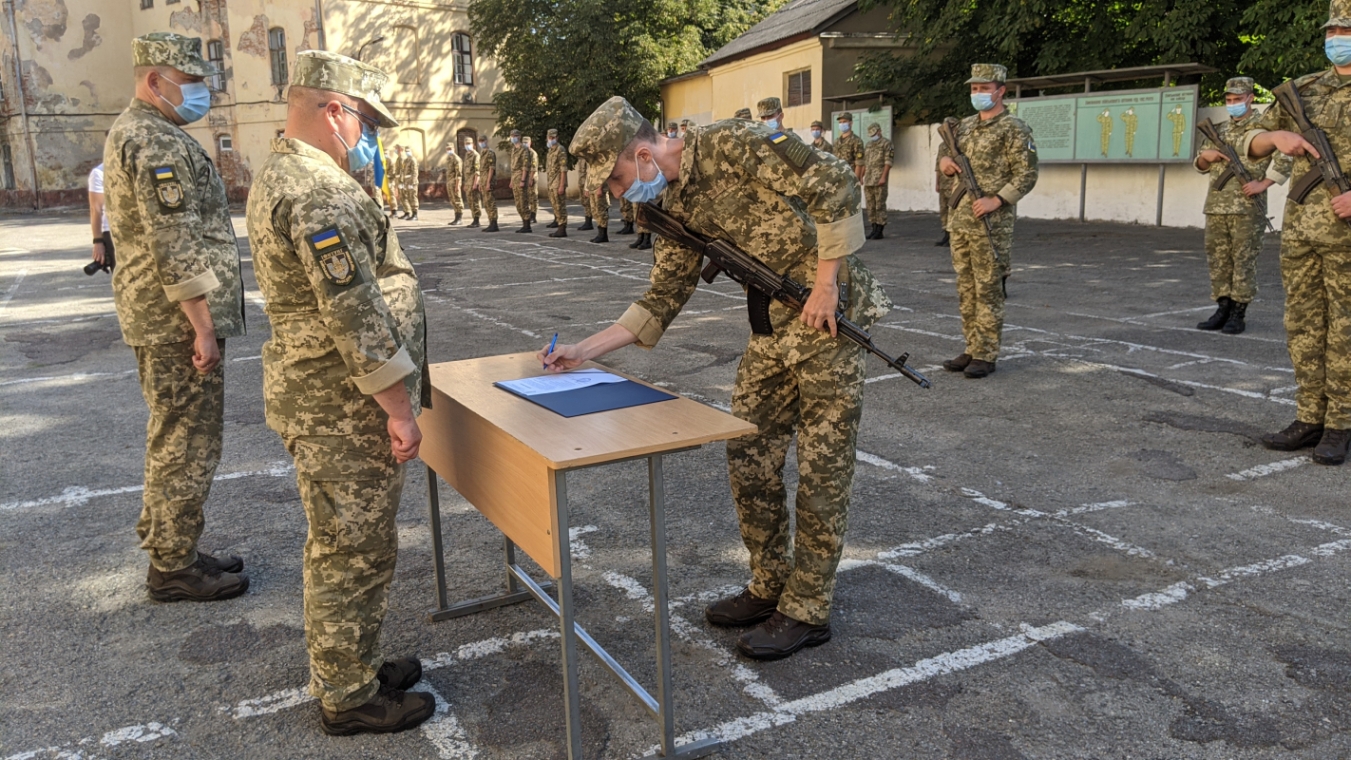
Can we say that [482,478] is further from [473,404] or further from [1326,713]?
[1326,713]

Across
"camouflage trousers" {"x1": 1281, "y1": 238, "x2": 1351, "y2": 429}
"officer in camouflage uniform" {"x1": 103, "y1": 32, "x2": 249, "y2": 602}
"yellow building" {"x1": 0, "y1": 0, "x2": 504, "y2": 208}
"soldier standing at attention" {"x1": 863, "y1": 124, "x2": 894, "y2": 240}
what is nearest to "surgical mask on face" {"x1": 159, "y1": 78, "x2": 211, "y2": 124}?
"officer in camouflage uniform" {"x1": 103, "y1": 32, "x2": 249, "y2": 602}

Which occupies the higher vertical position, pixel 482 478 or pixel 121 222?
pixel 121 222

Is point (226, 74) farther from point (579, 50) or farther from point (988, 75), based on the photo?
point (988, 75)

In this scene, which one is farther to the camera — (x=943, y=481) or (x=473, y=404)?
(x=943, y=481)

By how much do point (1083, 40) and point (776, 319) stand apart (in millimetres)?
19747

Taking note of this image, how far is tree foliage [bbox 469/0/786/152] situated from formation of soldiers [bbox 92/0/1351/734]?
30.9 m

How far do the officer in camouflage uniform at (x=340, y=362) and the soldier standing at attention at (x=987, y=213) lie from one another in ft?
17.7

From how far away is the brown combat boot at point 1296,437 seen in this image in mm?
5773

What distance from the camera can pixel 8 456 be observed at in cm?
634

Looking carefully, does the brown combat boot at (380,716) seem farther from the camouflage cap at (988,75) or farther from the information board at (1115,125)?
the information board at (1115,125)

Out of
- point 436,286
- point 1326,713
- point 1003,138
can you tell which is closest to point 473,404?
point 1326,713

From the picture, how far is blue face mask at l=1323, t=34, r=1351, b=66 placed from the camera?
17.4ft

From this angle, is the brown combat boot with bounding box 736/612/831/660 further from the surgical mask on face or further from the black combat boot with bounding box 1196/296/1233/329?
the black combat boot with bounding box 1196/296/1233/329

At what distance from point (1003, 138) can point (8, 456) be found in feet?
23.0
